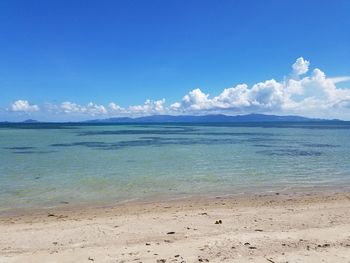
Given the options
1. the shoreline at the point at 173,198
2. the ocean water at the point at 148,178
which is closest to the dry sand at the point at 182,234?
the shoreline at the point at 173,198

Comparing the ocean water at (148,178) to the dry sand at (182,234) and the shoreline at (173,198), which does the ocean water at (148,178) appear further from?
the dry sand at (182,234)

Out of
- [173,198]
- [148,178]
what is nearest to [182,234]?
[173,198]

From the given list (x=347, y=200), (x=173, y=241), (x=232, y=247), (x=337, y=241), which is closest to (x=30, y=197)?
(x=173, y=241)

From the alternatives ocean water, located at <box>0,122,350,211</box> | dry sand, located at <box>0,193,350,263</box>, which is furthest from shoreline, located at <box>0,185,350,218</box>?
dry sand, located at <box>0,193,350,263</box>

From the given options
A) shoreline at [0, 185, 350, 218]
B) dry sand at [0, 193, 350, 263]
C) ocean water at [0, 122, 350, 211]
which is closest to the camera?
dry sand at [0, 193, 350, 263]

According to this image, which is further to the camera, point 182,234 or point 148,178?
point 148,178

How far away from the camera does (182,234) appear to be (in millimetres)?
9891

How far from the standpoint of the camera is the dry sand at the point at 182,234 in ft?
26.6

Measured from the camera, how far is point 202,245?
8.72m

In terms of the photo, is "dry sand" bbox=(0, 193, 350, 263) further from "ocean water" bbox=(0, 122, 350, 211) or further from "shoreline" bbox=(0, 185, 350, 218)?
"ocean water" bbox=(0, 122, 350, 211)

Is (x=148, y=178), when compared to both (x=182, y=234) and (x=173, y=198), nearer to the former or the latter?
(x=173, y=198)

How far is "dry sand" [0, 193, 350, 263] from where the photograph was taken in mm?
8102

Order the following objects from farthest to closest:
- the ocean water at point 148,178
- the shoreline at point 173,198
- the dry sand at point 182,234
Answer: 1. the ocean water at point 148,178
2. the shoreline at point 173,198
3. the dry sand at point 182,234

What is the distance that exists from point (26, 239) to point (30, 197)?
24.2 feet
